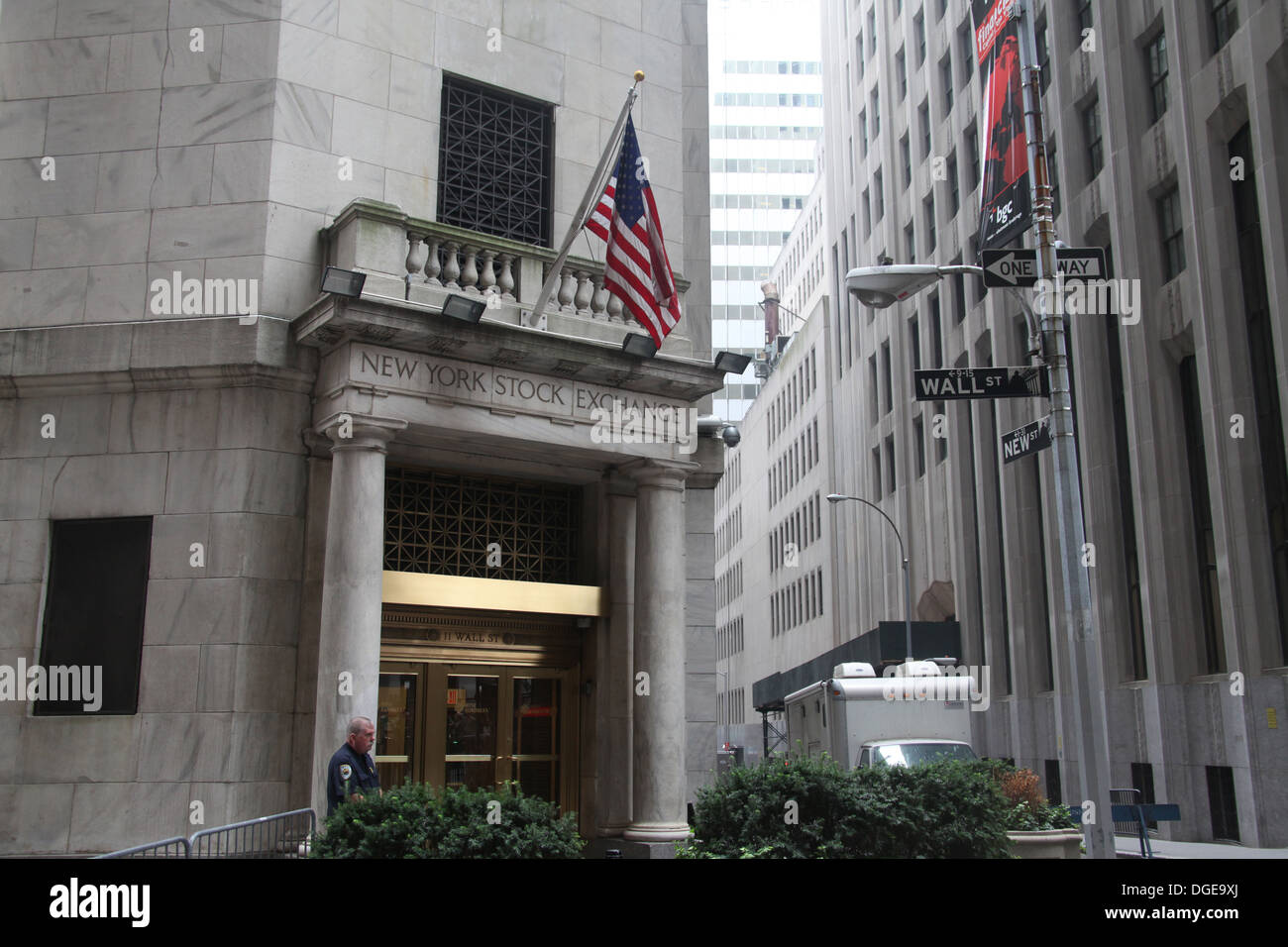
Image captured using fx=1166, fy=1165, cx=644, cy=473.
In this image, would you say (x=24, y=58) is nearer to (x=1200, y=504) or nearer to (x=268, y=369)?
(x=268, y=369)

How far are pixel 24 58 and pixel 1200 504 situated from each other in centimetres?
2534

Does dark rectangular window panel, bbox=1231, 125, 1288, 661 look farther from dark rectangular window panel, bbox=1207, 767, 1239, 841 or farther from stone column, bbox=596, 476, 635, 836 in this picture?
stone column, bbox=596, 476, 635, 836

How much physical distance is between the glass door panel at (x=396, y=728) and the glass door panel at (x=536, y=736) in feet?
4.79

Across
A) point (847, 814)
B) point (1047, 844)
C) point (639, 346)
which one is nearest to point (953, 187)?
point (639, 346)

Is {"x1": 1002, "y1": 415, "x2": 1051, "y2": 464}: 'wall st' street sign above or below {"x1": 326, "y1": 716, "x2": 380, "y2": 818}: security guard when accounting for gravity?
above

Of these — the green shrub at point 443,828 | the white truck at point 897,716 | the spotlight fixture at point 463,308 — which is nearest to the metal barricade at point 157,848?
the green shrub at point 443,828

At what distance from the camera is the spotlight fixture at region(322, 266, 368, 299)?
13055 mm

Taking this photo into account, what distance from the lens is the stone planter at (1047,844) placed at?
13469mm

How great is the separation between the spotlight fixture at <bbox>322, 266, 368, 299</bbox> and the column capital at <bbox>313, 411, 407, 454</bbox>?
4.57 ft

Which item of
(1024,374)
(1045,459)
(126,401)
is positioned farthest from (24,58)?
(1045,459)

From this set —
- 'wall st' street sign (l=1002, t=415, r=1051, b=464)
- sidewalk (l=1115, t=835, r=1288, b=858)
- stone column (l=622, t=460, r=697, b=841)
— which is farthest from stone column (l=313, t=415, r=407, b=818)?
sidewalk (l=1115, t=835, r=1288, b=858)

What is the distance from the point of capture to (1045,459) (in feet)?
119

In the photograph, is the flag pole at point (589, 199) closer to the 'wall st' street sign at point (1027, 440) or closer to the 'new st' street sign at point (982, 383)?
the 'new st' street sign at point (982, 383)

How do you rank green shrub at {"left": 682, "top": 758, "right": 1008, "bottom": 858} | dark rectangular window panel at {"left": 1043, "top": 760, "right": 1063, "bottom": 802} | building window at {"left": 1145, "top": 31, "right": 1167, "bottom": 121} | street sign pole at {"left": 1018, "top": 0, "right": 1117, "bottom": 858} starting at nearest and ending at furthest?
green shrub at {"left": 682, "top": 758, "right": 1008, "bottom": 858} → street sign pole at {"left": 1018, "top": 0, "right": 1117, "bottom": 858} → building window at {"left": 1145, "top": 31, "right": 1167, "bottom": 121} → dark rectangular window panel at {"left": 1043, "top": 760, "right": 1063, "bottom": 802}
